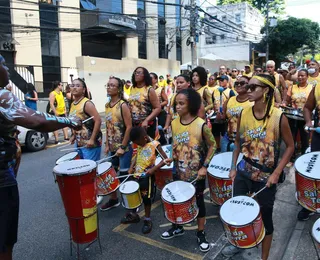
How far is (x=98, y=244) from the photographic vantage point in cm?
347

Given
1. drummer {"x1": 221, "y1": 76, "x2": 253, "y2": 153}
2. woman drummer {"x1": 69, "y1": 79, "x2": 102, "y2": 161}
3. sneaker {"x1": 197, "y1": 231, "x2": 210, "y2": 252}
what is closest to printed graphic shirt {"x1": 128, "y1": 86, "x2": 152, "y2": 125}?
woman drummer {"x1": 69, "y1": 79, "x2": 102, "y2": 161}

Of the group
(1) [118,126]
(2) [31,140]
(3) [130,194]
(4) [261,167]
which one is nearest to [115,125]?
(1) [118,126]

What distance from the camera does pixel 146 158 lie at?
3.70 metres

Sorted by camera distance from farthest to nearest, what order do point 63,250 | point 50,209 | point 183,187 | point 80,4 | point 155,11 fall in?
point 155,11
point 80,4
point 50,209
point 63,250
point 183,187

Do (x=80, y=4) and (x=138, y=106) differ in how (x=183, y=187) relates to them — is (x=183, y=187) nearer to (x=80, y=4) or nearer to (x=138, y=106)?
(x=138, y=106)

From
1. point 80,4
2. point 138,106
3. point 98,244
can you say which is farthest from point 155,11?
point 98,244

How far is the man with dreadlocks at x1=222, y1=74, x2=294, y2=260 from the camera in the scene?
2684mm

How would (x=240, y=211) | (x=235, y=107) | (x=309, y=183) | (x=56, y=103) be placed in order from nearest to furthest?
(x=240, y=211)
(x=309, y=183)
(x=235, y=107)
(x=56, y=103)

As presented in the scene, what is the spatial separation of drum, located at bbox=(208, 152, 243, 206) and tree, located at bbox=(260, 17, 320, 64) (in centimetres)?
3529

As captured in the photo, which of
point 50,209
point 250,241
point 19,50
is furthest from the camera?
point 19,50

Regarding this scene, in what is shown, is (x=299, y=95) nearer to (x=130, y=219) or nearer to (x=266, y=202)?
(x=266, y=202)

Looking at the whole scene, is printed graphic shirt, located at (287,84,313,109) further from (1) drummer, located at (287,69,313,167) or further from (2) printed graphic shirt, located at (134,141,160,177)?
(2) printed graphic shirt, located at (134,141,160,177)

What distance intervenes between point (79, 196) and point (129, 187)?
35.6 inches

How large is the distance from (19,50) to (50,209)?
14999 millimetres
